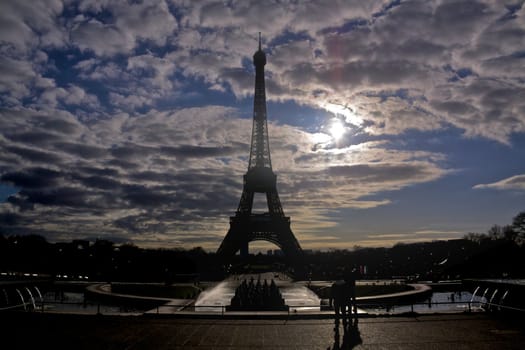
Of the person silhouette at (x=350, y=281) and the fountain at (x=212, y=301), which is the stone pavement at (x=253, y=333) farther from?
the fountain at (x=212, y=301)

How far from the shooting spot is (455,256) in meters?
95.2

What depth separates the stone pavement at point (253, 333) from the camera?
437 inches

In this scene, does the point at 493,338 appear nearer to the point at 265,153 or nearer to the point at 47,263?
the point at 265,153

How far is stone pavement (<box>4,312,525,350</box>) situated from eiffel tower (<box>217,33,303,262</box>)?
66165 mm

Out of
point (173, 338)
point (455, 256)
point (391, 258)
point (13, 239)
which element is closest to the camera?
point (173, 338)

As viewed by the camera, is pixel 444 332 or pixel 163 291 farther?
pixel 163 291

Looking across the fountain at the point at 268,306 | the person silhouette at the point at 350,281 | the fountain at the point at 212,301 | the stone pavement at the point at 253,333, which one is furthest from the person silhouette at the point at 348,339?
the fountain at the point at 212,301

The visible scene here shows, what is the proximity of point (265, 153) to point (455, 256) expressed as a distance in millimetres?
48589

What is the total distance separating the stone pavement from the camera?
36.4ft

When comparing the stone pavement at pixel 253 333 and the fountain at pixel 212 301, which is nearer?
the stone pavement at pixel 253 333

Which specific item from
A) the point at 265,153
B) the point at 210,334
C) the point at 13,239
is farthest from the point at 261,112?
the point at 13,239

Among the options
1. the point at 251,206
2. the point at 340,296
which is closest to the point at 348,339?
the point at 340,296

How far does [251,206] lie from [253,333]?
73.1 meters

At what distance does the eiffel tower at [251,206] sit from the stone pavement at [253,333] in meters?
66.2
